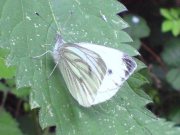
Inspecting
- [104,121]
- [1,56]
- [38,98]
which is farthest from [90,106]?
[1,56]

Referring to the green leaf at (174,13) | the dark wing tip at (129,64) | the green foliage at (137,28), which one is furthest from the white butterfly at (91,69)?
the green leaf at (174,13)

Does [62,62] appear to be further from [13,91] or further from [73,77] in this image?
[13,91]

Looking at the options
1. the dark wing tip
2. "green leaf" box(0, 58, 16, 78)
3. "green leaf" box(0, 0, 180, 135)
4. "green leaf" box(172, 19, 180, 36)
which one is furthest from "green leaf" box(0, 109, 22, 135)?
"green leaf" box(172, 19, 180, 36)

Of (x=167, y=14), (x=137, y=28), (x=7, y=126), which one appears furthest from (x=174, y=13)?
(x=7, y=126)

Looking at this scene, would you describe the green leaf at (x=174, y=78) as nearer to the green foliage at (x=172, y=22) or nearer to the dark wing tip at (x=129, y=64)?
the green foliage at (x=172, y=22)

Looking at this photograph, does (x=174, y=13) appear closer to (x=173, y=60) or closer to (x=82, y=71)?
(x=173, y=60)

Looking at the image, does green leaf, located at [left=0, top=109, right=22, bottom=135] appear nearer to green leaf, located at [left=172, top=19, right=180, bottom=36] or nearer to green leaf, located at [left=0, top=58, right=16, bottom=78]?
green leaf, located at [left=0, top=58, right=16, bottom=78]
